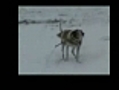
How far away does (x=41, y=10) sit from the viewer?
4617 mm

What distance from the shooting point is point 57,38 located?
416 centimetres

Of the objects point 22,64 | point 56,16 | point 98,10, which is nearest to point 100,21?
point 98,10

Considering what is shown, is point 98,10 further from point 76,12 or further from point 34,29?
point 34,29

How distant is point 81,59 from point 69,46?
0.77ft

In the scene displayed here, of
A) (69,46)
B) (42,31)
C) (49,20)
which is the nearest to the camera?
(69,46)

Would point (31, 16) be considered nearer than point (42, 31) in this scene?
No

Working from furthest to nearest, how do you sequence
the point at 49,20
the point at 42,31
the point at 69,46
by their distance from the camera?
the point at 49,20 → the point at 42,31 → the point at 69,46

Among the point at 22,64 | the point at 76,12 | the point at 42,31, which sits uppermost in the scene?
the point at 76,12

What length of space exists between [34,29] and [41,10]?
304mm

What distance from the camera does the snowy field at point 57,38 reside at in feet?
12.6

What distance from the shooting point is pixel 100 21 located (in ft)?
15.6

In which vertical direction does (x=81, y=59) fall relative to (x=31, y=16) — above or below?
below

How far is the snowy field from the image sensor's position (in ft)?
12.6

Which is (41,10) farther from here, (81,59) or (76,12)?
(81,59)
